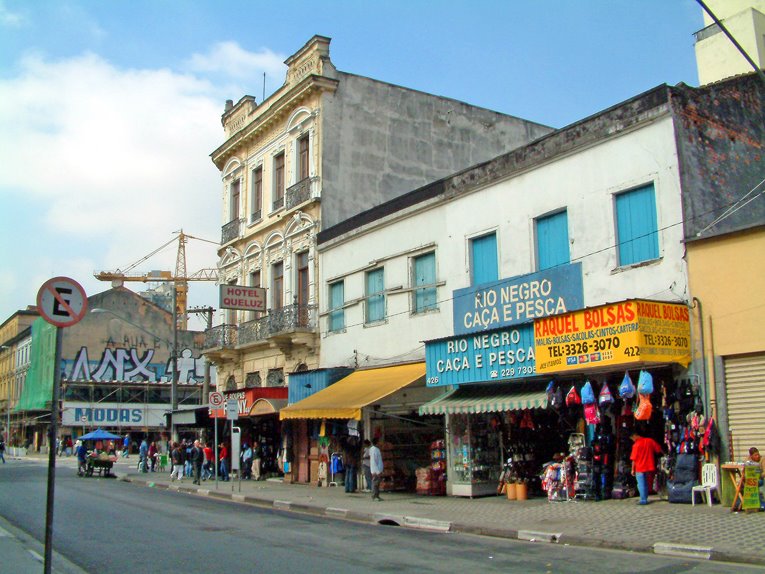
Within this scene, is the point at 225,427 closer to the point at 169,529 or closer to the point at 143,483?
the point at 143,483

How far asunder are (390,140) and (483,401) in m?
15.1

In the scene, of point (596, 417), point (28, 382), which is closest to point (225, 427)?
point (596, 417)

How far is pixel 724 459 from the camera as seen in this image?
13992 mm

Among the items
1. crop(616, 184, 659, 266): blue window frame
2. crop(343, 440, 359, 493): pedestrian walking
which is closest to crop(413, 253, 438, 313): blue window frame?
crop(343, 440, 359, 493): pedestrian walking

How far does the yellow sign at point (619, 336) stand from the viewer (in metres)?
14.1

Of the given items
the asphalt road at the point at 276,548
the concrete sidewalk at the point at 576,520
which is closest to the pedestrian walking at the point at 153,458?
the concrete sidewalk at the point at 576,520

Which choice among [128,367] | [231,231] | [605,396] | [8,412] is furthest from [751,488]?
[8,412]

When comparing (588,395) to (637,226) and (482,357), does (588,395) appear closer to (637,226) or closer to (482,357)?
(482,357)

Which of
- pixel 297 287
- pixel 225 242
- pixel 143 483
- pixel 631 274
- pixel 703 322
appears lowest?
pixel 143 483

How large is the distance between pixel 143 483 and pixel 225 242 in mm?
10832

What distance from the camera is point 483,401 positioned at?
17609mm

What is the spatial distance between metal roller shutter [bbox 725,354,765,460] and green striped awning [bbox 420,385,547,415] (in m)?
3.59

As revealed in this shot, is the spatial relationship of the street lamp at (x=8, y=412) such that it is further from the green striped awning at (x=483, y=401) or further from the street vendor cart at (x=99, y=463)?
the green striped awning at (x=483, y=401)

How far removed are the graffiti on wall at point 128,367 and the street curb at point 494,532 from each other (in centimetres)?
4612
